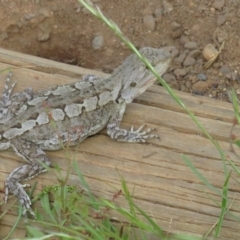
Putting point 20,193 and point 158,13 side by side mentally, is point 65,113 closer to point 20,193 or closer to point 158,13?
point 20,193

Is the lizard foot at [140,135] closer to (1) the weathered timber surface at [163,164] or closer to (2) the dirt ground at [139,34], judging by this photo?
(1) the weathered timber surface at [163,164]

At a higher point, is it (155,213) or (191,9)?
(191,9)

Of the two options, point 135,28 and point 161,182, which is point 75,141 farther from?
point 135,28

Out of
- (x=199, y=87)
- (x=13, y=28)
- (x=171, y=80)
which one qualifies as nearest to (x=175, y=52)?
(x=171, y=80)

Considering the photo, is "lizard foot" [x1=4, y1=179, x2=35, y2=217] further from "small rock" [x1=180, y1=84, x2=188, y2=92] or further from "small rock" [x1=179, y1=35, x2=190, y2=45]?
"small rock" [x1=179, y1=35, x2=190, y2=45]

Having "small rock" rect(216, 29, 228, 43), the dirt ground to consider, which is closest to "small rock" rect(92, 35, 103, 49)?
the dirt ground

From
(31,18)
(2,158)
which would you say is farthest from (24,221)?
(31,18)
